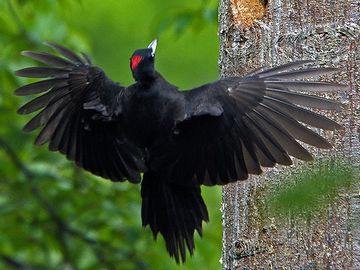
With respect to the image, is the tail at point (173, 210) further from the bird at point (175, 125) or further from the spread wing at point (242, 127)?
the spread wing at point (242, 127)

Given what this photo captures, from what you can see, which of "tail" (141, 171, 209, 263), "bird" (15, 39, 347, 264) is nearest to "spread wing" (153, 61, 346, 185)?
"bird" (15, 39, 347, 264)

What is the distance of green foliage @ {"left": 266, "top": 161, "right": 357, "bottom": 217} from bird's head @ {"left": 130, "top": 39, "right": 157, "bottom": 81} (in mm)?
1780

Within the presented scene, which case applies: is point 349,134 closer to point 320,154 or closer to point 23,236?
point 320,154

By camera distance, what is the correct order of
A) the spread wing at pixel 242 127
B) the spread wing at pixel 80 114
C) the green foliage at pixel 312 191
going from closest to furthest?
1. the green foliage at pixel 312 191
2. the spread wing at pixel 242 127
3. the spread wing at pixel 80 114

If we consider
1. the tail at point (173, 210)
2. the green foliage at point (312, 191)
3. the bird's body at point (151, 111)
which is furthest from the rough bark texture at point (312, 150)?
the green foliage at point (312, 191)

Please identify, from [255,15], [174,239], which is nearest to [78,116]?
[174,239]

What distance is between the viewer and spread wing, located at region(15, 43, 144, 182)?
11.5 feet

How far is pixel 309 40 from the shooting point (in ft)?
9.53

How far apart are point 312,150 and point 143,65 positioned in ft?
2.57

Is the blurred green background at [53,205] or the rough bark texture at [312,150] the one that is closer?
the rough bark texture at [312,150]

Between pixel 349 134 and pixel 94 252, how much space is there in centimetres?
298

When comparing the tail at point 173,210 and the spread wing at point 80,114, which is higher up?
the spread wing at point 80,114

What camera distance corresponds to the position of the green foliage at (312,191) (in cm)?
158

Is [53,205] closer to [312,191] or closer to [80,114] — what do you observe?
[80,114]
